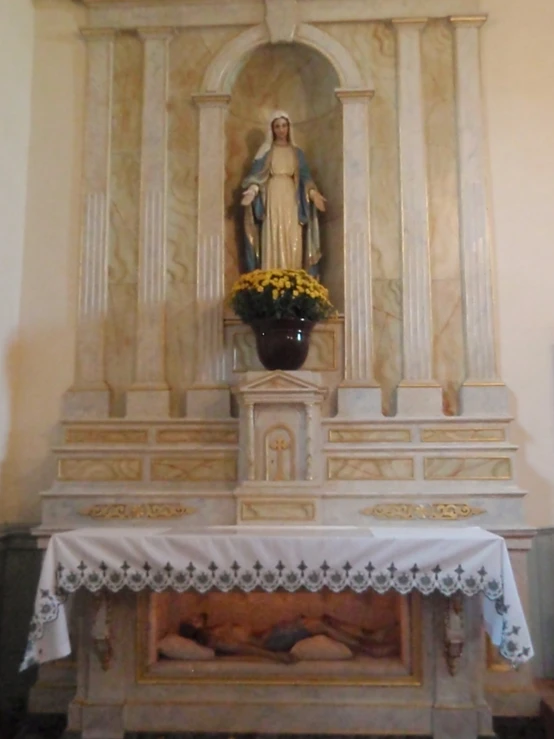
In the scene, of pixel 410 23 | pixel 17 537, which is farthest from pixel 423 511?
pixel 410 23

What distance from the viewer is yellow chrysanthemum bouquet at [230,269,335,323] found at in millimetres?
5461

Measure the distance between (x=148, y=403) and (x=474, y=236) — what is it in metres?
2.95

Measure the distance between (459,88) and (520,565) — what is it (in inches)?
151

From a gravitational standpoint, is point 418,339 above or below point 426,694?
above

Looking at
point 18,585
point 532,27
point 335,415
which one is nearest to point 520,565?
point 335,415

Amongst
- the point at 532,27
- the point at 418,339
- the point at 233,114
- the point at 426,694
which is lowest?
the point at 426,694

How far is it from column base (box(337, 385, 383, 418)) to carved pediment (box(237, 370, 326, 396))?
472 mm

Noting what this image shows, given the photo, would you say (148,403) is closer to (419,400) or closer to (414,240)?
(419,400)

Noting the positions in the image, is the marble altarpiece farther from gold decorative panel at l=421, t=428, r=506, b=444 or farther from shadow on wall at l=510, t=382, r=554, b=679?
shadow on wall at l=510, t=382, r=554, b=679

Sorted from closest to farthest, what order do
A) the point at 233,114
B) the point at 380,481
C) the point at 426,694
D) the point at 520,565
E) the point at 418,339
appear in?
the point at 426,694, the point at 520,565, the point at 380,481, the point at 418,339, the point at 233,114

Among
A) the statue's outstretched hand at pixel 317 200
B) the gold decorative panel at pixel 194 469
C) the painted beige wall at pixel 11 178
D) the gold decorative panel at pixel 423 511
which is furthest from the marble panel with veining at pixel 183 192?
the gold decorative panel at pixel 423 511

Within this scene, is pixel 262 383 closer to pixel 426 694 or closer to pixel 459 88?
pixel 426 694

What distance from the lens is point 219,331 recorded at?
19.8ft

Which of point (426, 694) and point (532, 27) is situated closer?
point (426, 694)
